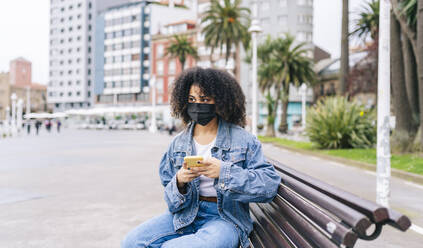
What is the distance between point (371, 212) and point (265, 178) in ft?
3.50

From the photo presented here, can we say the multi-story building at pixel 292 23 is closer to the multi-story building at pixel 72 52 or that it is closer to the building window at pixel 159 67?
the building window at pixel 159 67

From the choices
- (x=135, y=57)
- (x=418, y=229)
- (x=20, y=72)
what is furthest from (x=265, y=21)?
(x=20, y=72)

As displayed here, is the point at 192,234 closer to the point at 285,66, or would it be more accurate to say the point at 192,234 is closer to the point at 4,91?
the point at 285,66

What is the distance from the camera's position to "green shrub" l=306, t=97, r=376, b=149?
16.8 meters

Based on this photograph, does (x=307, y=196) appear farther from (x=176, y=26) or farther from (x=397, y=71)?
(x=176, y=26)

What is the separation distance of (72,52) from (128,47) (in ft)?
73.4

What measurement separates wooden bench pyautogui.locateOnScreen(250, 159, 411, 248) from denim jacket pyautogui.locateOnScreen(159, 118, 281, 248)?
0.42ft

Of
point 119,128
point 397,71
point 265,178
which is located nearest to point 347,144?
point 397,71

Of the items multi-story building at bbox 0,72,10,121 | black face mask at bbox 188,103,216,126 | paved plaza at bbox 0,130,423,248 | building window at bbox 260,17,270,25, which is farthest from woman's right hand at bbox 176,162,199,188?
multi-story building at bbox 0,72,10,121

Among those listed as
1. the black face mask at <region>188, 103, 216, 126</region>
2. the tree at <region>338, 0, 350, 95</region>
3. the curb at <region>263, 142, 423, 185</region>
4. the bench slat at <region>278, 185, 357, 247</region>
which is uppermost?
the tree at <region>338, 0, 350, 95</region>

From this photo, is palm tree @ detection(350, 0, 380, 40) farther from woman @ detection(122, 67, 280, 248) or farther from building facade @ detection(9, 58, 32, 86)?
building facade @ detection(9, 58, 32, 86)

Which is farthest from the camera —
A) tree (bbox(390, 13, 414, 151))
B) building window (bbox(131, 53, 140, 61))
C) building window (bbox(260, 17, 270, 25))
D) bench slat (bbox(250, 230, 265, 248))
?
building window (bbox(131, 53, 140, 61))

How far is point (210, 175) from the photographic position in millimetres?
2377

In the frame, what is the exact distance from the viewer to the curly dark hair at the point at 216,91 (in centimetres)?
278
